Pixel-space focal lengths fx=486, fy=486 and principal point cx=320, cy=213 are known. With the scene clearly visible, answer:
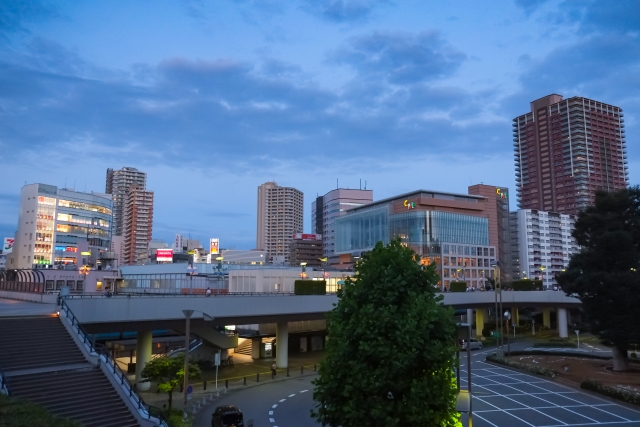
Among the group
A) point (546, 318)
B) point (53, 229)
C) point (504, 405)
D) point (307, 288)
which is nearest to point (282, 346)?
point (307, 288)

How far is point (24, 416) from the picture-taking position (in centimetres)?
1599

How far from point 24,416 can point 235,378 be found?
28.3 meters

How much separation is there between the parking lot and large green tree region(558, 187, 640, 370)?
7.95 meters

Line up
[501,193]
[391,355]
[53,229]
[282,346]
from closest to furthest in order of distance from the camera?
[391,355] → [282,346] → [53,229] → [501,193]

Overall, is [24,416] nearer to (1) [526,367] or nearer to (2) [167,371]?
(2) [167,371]

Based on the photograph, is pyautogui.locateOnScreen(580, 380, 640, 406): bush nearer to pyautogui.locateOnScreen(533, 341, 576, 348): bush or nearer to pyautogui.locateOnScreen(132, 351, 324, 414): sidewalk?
pyautogui.locateOnScreen(132, 351, 324, 414): sidewalk

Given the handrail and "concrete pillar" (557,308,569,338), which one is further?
"concrete pillar" (557,308,569,338)

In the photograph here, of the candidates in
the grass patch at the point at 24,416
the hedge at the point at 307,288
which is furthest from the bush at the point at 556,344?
the grass patch at the point at 24,416

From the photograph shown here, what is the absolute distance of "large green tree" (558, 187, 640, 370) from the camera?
4128 centimetres

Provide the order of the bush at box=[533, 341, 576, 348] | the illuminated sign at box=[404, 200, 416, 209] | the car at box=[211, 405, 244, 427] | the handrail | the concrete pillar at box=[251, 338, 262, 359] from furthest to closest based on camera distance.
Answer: the illuminated sign at box=[404, 200, 416, 209]
the bush at box=[533, 341, 576, 348]
the concrete pillar at box=[251, 338, 262, 359]
the car at box=[211, 405, 244, 427]
the handrail

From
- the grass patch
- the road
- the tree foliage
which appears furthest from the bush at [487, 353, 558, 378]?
the grass patch

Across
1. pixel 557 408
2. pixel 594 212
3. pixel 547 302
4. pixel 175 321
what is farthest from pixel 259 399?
pixel 547 302

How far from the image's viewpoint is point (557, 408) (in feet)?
103

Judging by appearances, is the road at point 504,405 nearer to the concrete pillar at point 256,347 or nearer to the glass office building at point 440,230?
the concrete pillar at point 256,347
